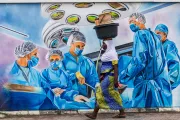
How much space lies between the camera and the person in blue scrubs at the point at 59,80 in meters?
7.65

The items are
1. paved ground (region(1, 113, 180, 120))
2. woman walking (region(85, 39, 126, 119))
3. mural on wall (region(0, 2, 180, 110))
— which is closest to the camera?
woman walking (region(85, 39, 126, 119))

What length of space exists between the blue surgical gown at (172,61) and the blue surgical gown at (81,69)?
123 cm

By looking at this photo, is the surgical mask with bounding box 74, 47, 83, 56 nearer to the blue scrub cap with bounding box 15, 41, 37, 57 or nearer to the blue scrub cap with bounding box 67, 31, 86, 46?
the blue scrub cap with bounding box 67, 31, 86, 46

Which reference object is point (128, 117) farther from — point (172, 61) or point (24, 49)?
point (24, 49)

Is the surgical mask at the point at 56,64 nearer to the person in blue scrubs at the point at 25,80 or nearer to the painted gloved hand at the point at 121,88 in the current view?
the person in blue scrubs at the point at 25,80

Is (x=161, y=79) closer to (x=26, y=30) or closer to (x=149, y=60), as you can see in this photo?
(x=149, y=60)

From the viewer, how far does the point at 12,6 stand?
24.9 feet

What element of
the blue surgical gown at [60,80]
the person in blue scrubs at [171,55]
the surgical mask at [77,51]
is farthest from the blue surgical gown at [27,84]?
the person in blue scrubs at [171,55]

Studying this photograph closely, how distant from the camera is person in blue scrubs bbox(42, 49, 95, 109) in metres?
7.65

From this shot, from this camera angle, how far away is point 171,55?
7.66 meters

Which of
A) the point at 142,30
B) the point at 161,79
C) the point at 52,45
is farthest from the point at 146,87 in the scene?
the point at 52,45

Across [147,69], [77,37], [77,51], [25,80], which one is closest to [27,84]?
[25,80]

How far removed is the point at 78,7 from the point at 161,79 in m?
1.83

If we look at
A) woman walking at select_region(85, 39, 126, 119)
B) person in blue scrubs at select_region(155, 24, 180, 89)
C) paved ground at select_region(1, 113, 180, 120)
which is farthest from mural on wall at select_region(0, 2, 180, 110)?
woman walking at select_region(85, 39, 126, 119)
